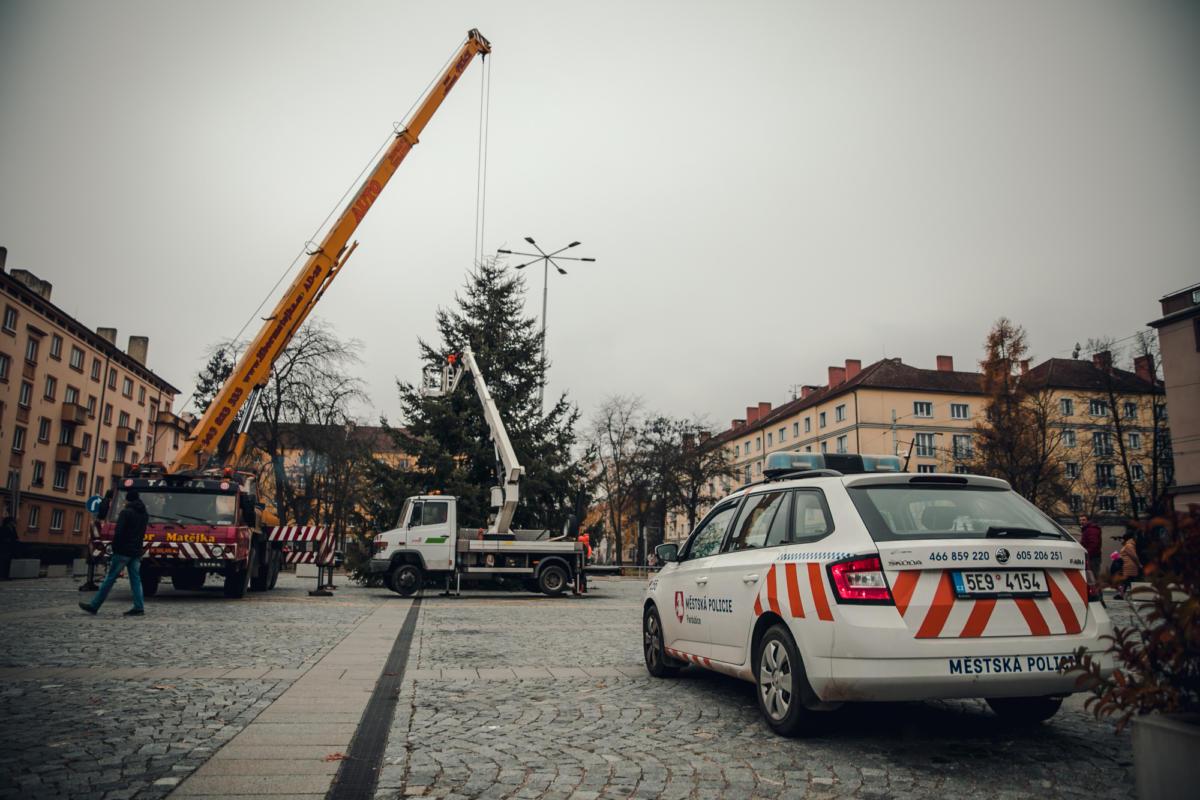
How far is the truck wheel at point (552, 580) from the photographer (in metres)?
21.6

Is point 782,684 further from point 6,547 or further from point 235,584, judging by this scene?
point 6,547

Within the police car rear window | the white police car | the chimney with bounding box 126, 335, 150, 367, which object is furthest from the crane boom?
the chimney with bounding box 126, 335, 150, 367

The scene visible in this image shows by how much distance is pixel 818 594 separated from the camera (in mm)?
4953

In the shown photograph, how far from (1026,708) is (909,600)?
5.65 ft

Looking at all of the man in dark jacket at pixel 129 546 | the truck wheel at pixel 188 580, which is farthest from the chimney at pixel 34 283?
the man in dark jacket at pixel 129 546

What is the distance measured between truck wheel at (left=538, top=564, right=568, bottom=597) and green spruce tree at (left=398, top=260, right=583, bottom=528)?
15.5 ft

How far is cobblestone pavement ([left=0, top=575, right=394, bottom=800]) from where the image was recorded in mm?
4332

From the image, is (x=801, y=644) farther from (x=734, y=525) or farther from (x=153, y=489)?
(x=153, y=489)

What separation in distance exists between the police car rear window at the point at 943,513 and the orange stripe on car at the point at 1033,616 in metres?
0.41

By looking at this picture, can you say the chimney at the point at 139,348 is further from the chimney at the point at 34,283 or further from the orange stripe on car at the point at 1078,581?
the orange stripe on car at the point at 1078,581

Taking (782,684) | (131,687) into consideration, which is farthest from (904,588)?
(131,687)

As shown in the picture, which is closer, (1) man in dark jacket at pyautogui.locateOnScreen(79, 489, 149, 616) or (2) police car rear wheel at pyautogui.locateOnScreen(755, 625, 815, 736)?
(2) police car rear wheel at pyautogui.locateOnScreen(755, 625, 815, 736)

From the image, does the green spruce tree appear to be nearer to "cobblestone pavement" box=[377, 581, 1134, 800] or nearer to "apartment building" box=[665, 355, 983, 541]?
"cobblestone pavement" box=[377, 581, 1134, 800]

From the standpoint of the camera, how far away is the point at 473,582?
21.8 meters
